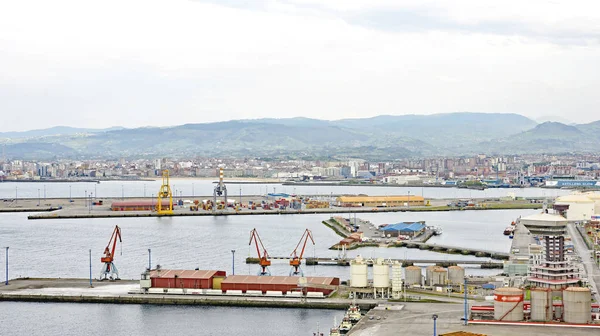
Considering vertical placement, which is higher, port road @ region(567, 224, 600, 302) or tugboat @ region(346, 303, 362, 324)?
port road @ region(567, 224, 600, 302)

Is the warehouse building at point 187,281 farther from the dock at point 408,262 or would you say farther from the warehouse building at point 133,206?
the warehouse building at point 133,206

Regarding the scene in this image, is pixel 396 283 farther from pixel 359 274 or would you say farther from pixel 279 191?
pixel 279 191

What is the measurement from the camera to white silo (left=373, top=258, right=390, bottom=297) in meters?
30.4

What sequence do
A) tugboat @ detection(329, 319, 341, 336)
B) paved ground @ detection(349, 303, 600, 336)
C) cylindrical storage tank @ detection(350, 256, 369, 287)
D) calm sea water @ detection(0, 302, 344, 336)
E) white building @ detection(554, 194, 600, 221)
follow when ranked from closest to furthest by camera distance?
paved ground @ detection(349, 303, 600, 336)
tugboat @ detection(329, 319, 341, 336)
calm sea water @ detection(0, 302, 344, 336)
cylindrical storage tank @ detection(350, 256, 369, 287)
white building @ detection(554, 194, 600, 221)

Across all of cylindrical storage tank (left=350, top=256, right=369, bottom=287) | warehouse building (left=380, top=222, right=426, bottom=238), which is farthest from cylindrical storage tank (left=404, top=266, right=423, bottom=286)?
warehouse building (left=380, top=222, right=426, bottom=238)

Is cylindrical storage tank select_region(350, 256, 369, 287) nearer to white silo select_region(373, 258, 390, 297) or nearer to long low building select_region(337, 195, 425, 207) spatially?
white silo select_region(373, 258, 390, 297)

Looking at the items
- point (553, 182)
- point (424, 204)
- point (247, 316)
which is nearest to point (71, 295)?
point (247, 316)

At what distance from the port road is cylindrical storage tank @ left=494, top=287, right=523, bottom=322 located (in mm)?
3818

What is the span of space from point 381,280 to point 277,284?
3.81 m

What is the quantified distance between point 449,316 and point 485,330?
2135 millimetres

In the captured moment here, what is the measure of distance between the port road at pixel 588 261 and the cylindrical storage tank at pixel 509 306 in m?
3.82

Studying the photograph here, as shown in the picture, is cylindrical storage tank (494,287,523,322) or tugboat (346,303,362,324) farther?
tugboat (346,303,362,324)

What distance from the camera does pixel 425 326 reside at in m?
25.5

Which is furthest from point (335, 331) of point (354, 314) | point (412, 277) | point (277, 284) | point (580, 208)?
point (580, 208)
